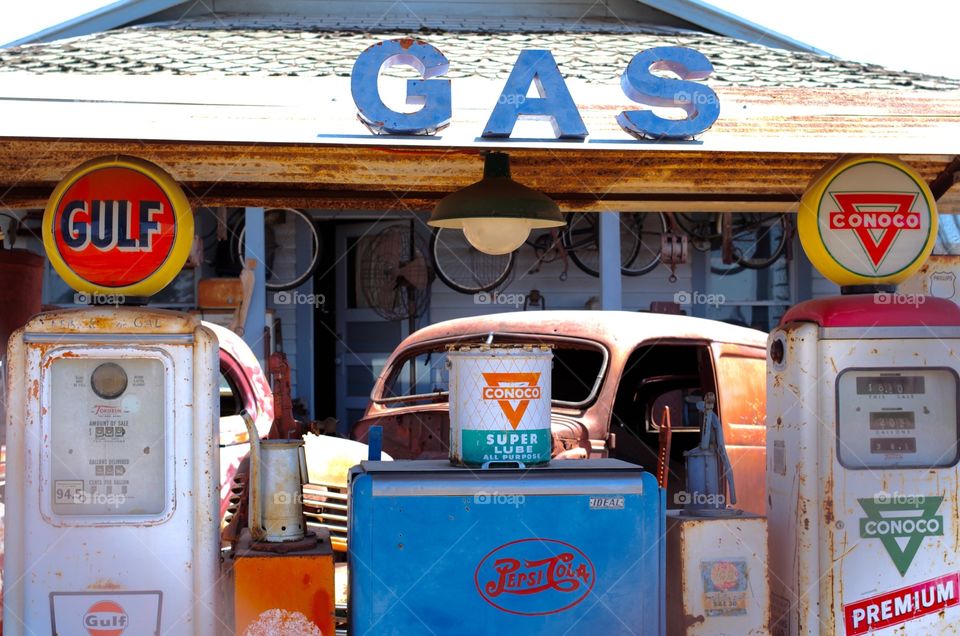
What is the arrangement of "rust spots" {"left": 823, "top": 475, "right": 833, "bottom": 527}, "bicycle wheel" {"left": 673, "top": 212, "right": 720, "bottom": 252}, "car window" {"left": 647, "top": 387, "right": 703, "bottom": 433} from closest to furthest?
"rust spots" {"left": 823, "top": 475, "right": 833, "bottom": 527}, "car window" {"left": 647, "top": 387, "right": 703, "bottom": 433}, "bicycle wheel" {"left": 673, "top": 212, "right": 720, "bottom": 252}

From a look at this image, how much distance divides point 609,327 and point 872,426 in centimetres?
236

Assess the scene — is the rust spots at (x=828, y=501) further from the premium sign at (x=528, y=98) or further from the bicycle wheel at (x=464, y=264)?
the bicycle wheel at (x=464, y=264)

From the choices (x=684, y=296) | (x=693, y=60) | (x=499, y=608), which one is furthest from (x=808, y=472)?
(x=684, y=296)

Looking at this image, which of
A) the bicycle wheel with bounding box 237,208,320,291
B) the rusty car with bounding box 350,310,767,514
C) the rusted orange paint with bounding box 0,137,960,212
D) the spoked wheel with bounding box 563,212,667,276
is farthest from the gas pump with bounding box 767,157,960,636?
the bicycle wheel with bounding box 237,208,320,291

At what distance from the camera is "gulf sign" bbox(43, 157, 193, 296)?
3.80m

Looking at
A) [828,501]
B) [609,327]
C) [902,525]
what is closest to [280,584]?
[828,501]

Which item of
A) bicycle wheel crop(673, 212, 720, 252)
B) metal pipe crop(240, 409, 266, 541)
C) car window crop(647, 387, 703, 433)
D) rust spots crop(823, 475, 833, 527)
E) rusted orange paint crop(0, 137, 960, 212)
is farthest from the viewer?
bicycle wheel crop(673, 212, 720, 252)

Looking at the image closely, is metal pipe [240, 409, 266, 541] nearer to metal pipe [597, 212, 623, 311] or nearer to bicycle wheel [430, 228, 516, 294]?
metal pipe [597, 212, 623, 311]

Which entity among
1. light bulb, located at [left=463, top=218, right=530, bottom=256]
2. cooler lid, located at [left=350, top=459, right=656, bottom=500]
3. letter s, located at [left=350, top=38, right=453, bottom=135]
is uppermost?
letter s, located at [left=350, top=38, right=453, bottom=135]

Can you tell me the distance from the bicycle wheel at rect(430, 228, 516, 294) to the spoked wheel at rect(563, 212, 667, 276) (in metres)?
0.71

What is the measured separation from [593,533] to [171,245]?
5.88 ft

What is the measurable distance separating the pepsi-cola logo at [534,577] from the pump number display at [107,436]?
1.17m

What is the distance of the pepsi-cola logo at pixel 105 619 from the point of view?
3750mm

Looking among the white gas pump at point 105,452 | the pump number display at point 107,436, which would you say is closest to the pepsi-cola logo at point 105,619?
the white gas pump at point 105,452
